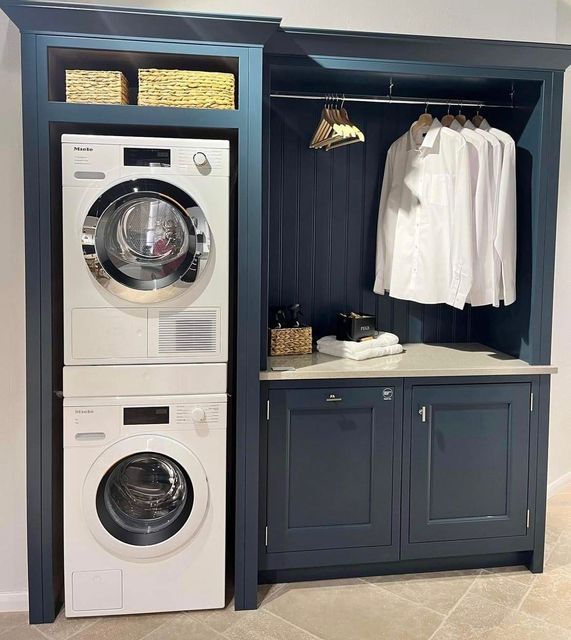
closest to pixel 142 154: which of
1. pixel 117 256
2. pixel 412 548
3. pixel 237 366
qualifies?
pixel 117 256

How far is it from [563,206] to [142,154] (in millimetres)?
2530

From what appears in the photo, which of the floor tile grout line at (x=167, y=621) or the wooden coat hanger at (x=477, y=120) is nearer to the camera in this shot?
the floor tile grout line at (x=167, y=621)

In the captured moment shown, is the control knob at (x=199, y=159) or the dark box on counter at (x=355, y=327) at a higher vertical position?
the control knob at (x=199, y=159)

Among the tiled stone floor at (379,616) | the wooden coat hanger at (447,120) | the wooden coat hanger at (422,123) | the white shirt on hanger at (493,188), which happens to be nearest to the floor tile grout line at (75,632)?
the tiled stone floor at (379,616)

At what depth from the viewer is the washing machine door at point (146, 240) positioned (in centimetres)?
255

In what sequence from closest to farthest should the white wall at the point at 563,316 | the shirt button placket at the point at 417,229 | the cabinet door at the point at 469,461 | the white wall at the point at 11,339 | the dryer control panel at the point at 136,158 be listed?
1. the dryer control panel at the point at 136,158
2. the white wall at the point at 11,339
3. the cabinet door at the point at 469,461
4. the shirt button placket at the point at 417,229
5. the white wall at the point at 563,316

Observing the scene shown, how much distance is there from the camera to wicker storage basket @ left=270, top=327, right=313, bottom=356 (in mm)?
3150

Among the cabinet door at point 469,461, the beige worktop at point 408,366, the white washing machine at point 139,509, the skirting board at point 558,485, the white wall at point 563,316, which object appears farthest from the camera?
the skirting board at point 558,485

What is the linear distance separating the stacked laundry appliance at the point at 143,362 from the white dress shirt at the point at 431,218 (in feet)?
3.09

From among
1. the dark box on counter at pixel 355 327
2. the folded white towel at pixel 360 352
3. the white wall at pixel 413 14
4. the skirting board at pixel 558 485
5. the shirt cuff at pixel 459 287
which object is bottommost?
the skirting board at pixel 558 485

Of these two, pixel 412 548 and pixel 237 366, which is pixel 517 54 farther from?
pixel 412 548

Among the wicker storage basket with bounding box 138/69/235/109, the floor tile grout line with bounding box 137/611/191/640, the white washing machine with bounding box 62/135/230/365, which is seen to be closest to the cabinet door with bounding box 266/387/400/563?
the floor tile grout line with bounding box 137/611/191/640

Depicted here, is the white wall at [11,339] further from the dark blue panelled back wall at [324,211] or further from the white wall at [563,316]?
the white wall at [563,316]

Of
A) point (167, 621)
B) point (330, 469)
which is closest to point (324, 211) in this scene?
point (330, 469)
